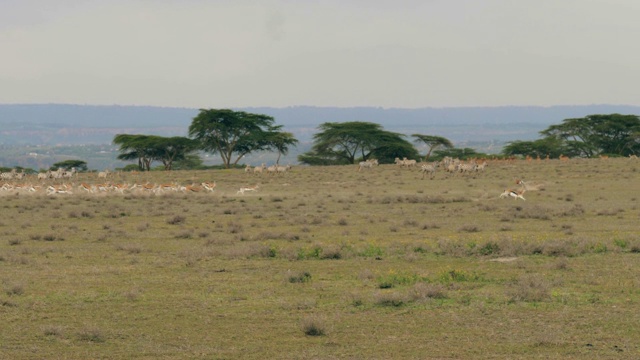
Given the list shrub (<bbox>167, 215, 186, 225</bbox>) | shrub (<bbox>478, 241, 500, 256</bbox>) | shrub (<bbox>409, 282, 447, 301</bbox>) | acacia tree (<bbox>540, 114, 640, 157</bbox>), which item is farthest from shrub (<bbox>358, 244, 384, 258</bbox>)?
acacia tree (<bbox>540, 114, 640, 157</bbox>)

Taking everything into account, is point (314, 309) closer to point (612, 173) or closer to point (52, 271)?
point (52, 271)

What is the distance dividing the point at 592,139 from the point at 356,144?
76.0 feet

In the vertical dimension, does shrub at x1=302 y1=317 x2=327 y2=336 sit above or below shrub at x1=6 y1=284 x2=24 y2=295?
above

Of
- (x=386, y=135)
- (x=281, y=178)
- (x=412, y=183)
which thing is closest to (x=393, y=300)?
(x=412, y=183)

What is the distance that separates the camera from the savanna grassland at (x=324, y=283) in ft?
35.8

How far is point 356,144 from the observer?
81.5 meters

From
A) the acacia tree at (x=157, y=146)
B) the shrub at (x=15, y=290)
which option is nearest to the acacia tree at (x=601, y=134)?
the acacia tree at (x=157, y=146)

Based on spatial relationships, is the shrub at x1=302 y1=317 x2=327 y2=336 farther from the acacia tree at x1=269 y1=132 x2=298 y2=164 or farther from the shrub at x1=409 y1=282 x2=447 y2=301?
the acacia tree at x1=269 y1=132 x2=298 y2=164

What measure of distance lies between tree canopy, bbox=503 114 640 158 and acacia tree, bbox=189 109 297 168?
25209 millimetres

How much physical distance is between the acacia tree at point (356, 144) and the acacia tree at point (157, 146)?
12.5 metres

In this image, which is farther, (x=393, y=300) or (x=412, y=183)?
(x=412, y=183)

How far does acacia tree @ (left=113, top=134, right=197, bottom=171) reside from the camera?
7688 cm

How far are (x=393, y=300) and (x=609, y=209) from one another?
18461 millimetres

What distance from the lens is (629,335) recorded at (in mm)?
10945
